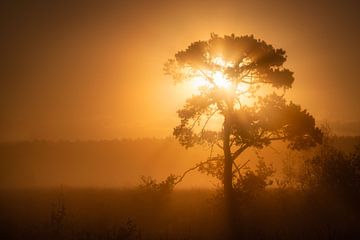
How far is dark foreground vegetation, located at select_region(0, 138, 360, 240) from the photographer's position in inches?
1209

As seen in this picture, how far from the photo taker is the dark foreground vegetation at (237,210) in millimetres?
30703

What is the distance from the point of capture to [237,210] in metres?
33.4

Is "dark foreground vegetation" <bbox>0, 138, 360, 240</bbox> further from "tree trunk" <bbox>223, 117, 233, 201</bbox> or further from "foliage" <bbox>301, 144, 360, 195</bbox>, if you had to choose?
"tree trunk" <bbox>223, 117, 233, 201</bbox>

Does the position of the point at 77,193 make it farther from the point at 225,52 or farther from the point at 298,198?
the point at 225,52

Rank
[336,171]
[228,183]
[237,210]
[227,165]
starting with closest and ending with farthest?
[237,210] → [228,183] → [227,165] → [336,171]

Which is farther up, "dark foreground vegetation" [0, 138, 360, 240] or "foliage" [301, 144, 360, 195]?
"foliage" [301, 144, 360, 195]

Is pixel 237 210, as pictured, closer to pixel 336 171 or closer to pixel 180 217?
pixel 180 217

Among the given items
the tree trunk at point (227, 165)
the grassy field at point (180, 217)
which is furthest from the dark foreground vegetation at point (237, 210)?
the tree trunk at point (227, 165)

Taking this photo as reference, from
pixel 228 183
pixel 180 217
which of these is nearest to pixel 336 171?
pixel 228 183

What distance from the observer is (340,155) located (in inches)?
1547

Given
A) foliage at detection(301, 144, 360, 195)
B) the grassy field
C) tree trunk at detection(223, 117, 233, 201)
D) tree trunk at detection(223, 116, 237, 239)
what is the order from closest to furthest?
the grassy field < tree trunk at detection(223, 116, 237, 239) < tree trunk at detection(223, 117, 233, 201) < foliage at detection(301, 144, 360, 195)

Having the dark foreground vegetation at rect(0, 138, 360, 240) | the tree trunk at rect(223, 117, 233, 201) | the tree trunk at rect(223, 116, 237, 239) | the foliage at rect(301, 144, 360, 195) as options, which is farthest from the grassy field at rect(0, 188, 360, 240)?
the tree trunk at rect(223, 117, 233, 201)

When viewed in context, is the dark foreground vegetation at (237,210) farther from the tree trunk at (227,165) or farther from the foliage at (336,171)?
the tree trunk at (227,165)

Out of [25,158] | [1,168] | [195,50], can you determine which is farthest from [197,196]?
[25,158]
